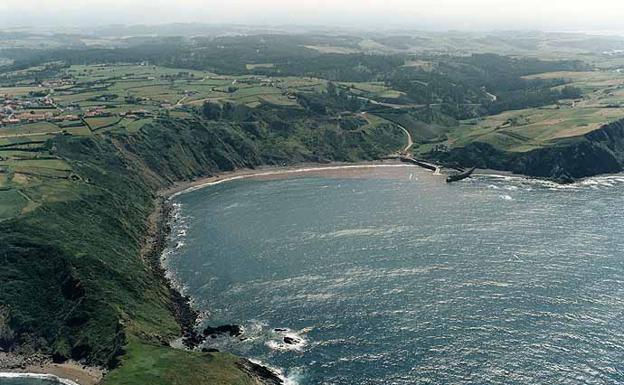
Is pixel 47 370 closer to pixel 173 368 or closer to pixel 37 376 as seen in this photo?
pixel 37 376

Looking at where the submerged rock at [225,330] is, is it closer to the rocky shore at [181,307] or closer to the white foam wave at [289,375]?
the rocky shore at [181,307]

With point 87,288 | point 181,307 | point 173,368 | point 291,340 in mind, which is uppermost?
point 87,288

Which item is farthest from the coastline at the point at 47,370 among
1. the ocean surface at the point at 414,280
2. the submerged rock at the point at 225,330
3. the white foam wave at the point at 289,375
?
the white foam wave at the point at 289,375

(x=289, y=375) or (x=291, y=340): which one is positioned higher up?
(x=291, y=340)

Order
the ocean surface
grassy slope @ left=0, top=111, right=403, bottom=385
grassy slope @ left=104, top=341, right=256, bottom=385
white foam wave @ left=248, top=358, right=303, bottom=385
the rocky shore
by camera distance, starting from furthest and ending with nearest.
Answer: the ocean surface
the rocky shore
grassy slope @ left=0, top=111, right=403, bottom=385
white foam wave @ left=248, top=358, right=303, bottom=385
grassy slope @ left=104, top=341, right=256, bottom=385

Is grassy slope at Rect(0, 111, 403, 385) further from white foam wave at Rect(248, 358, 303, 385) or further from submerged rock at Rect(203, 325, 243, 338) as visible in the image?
white foam wave at Rect(248, 358, 303, 385)

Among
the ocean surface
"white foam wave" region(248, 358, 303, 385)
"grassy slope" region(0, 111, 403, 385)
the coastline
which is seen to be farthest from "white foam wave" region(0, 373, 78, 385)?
"white foam wave" region(248, 358, 303, 385)

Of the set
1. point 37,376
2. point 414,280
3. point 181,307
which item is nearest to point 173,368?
point 37,376

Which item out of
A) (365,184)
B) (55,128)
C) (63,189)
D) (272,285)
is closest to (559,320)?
(272,285)

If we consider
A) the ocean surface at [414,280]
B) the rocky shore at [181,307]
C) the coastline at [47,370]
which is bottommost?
the rocky shore at [181,307]
